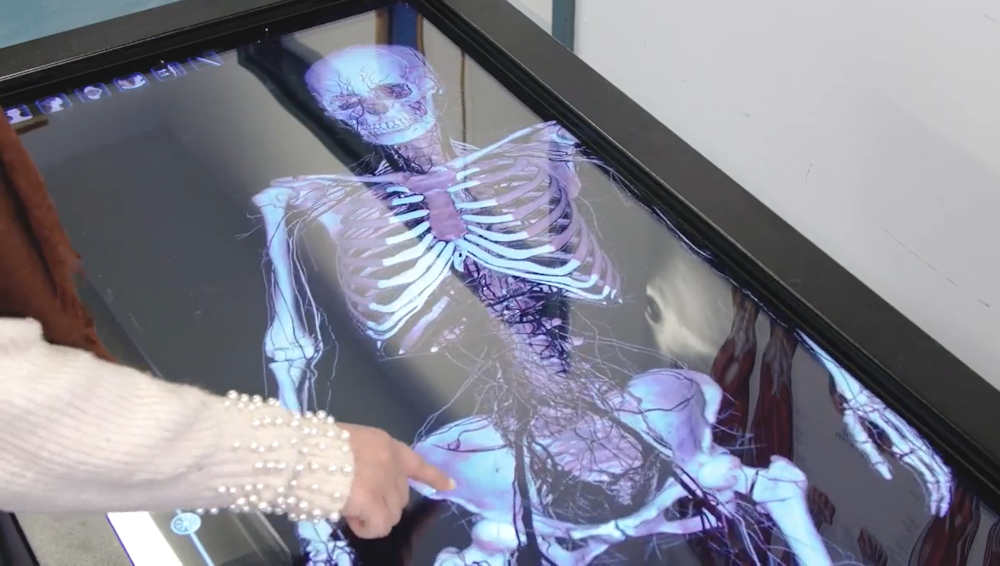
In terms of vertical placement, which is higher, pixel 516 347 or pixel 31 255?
pixel 31 255

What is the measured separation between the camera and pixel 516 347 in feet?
3.06

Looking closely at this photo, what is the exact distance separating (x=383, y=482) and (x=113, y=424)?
194mm

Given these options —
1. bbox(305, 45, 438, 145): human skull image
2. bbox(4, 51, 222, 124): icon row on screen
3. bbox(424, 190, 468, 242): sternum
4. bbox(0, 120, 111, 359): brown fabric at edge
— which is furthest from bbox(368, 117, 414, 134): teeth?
bbox(0, 120, 111, 359): brown fabric at edge

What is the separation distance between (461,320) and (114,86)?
0.52m

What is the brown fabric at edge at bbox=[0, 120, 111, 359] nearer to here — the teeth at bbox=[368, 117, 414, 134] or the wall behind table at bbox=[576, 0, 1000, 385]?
the teeth at bbox=[368, 117, 414, 134]

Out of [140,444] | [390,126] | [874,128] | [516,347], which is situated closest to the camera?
[140,444]

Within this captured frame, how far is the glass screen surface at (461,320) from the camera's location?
0.80 metres

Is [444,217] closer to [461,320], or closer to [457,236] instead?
[457,236]

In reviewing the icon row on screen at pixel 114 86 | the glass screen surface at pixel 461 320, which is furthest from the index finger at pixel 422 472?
the icon row on screen at pixel 114 86

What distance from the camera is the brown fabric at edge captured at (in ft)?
2.49

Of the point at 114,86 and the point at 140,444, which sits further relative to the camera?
the point at 114,86

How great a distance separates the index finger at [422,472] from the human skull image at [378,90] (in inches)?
16.9

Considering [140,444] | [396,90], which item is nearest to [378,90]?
[396,90]

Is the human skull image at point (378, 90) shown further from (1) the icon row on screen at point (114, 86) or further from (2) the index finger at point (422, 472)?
(2) the index finger at point (422, 472)
